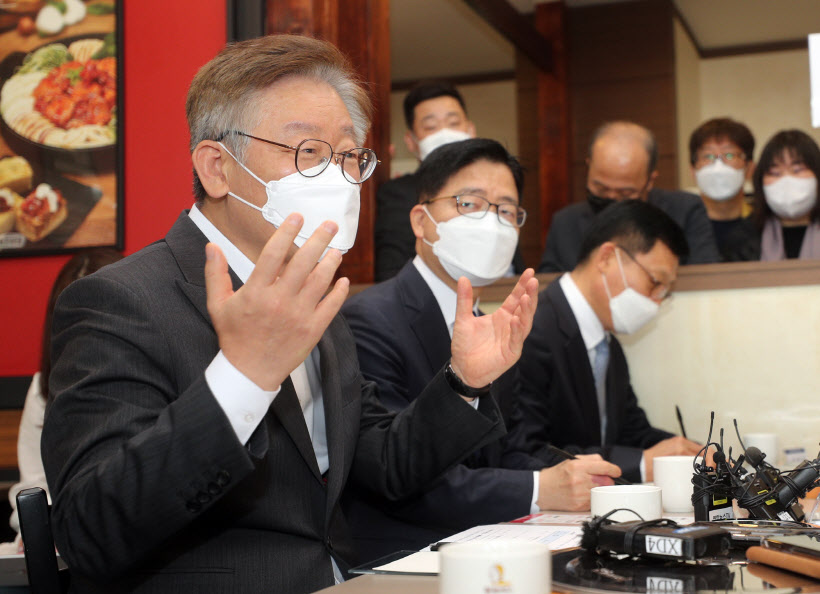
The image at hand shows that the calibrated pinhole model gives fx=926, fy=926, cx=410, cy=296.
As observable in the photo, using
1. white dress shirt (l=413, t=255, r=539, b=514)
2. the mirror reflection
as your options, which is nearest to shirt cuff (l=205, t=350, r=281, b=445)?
white dress shirt (l=413, t=255, r=539, b=514)

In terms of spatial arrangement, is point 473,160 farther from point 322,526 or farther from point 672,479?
point 322,526

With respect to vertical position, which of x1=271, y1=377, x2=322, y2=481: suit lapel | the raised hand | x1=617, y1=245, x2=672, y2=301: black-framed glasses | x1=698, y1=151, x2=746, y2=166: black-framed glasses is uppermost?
x1=698, y1=151, x2=746, y2=166: black-framed glasses

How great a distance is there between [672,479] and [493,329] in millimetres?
455

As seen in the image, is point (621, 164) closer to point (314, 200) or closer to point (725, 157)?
point (725, 157)

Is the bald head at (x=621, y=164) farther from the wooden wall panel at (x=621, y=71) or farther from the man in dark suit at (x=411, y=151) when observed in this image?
the wooden wall panel at (x=621, y=71)

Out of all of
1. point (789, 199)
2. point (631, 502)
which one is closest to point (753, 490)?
point (631, 502)

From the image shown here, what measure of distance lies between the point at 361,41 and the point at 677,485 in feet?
6.90

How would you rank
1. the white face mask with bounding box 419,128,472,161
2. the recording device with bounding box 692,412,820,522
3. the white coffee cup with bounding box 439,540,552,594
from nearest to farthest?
1. the white coffee cup with bounding box 439,540,552,594
2. the recording device with bounding box 692,412,820,522
3. the white face mask with bounding box 419,128,472,161

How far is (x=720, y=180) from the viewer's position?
12.4ft

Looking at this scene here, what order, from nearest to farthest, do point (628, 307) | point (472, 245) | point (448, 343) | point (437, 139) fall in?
1. point (448, 343)
2. point (472, 245)
3. point (628, 307)
4. point (437, 139)

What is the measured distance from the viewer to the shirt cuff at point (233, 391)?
118 cm

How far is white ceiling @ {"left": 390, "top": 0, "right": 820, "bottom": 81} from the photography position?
712 cm

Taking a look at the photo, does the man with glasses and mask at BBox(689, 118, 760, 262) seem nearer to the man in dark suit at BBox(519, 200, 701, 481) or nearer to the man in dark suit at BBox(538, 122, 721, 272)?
the man in dark suit at BBox(538, 122, 721, 272)

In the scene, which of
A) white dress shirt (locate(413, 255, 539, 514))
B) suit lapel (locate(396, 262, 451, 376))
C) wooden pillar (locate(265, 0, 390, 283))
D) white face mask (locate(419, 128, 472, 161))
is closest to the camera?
suit lapel (locate(396, 262, 451, 376))
